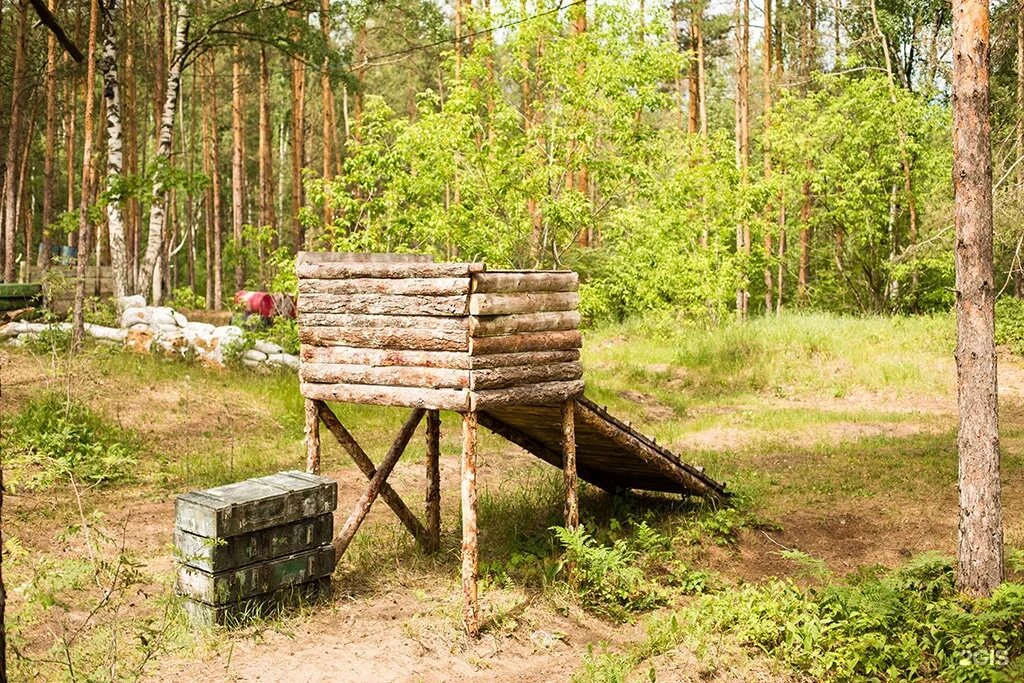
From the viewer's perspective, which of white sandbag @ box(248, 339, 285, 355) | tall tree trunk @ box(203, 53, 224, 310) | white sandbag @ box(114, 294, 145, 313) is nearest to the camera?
white sandbag @ box(248, 339, 285, 355)

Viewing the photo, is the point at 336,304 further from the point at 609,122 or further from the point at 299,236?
the point at 299,236

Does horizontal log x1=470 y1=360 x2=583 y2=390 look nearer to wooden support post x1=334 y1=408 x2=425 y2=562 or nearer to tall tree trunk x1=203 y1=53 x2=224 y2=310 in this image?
wooden support post x1=334 y1=408 x2=425 y2=562

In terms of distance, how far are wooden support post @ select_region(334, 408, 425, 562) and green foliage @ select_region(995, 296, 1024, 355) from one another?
15756 mm

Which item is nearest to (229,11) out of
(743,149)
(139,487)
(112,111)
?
(112,111)

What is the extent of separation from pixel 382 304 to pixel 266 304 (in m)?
18.1

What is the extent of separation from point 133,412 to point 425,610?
839cm

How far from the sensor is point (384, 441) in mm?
14320

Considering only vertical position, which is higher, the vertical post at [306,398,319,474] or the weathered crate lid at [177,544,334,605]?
the vertical post at [306,398,319,474]

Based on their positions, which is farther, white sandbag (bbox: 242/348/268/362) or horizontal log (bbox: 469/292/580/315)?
white sandbag (bbox: 242/348/268/362)

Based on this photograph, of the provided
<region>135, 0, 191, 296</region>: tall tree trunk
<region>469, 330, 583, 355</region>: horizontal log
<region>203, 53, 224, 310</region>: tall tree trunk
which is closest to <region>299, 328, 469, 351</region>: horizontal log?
<region>469, 330, 583, 355</region>: horizontal log

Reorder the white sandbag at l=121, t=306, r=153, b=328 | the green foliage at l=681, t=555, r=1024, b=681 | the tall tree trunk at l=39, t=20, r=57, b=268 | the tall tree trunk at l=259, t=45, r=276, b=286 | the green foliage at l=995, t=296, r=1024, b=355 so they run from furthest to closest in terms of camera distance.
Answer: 1. the tall tree trunk at l=259, t=45, r=276, b=286
2. the tall tree trunk at l=39, t=20, r=57, b=268
3. the green foliage at l=995, t=296, r=1024, b=355
4. the white sandbag at l=121, t=306, r=153, b=328
5. the green foliage at l=681, t=555, r=1024, b=681

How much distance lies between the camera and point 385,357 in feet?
25.7

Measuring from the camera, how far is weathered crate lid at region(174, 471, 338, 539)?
6.91 m

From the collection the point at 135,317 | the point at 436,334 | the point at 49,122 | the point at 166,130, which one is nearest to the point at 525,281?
the point at 436,334
